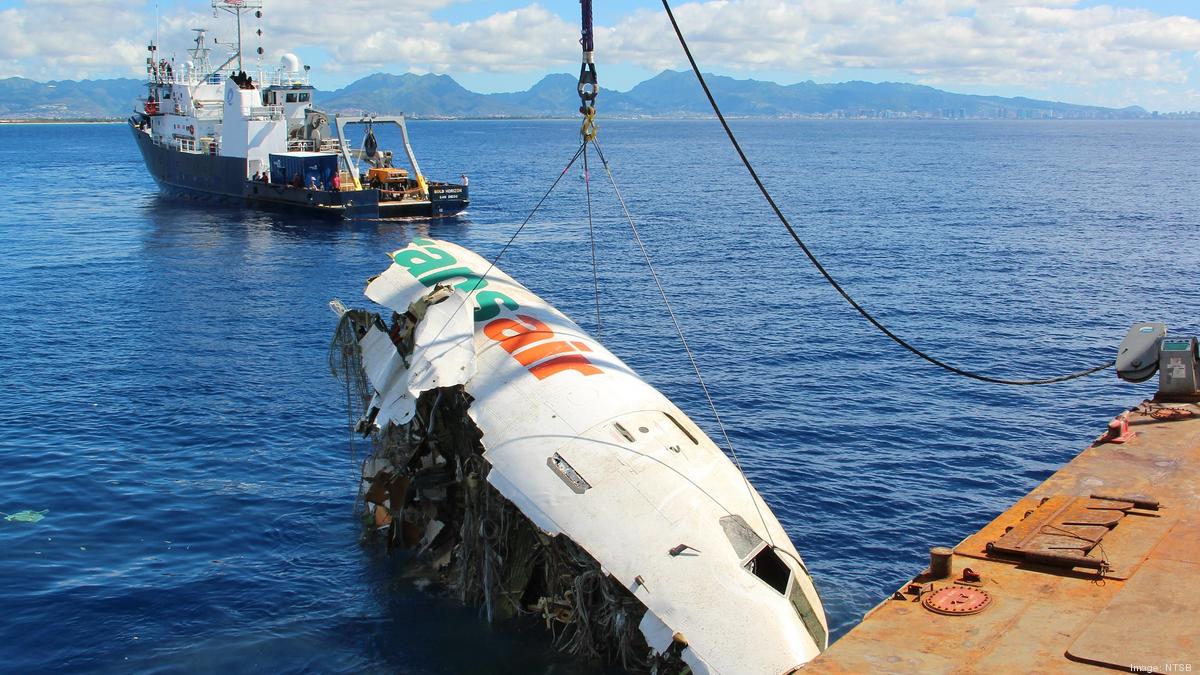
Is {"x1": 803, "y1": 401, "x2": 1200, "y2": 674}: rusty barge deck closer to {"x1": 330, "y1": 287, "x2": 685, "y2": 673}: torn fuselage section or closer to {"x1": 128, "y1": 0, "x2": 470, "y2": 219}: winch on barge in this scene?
{"x1": 330, "y1": 287, "x2": 685, "y2": 673}: torn fuselage section

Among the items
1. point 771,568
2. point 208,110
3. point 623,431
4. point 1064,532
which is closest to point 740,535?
point 771,568

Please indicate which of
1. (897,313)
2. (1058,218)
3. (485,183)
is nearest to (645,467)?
(897,313)

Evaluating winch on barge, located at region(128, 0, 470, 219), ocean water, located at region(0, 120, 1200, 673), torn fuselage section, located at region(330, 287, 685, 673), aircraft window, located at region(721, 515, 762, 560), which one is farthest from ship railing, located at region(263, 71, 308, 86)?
aircraft window, located at region(721, 515, 762, 560)

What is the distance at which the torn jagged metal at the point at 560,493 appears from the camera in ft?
77.2

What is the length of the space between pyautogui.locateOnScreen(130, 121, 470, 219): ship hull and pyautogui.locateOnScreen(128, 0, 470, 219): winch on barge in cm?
12

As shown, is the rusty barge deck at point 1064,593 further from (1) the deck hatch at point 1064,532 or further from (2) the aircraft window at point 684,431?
(2) the aircraft window at point 684,431

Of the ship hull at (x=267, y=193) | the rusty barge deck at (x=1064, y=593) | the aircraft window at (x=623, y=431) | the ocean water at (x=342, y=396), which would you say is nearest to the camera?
the rusty barge deck at (x=1064, y=593)

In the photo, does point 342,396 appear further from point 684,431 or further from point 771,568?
point 771,568

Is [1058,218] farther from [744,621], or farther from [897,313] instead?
[744,621]

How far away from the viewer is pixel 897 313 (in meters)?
69.8

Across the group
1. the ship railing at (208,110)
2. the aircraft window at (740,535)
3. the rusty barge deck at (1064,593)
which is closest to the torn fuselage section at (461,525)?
the aircraft window at (740,535)

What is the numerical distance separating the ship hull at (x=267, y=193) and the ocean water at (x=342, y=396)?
3.37m

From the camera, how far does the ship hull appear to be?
117 m

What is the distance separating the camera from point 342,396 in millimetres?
53312
